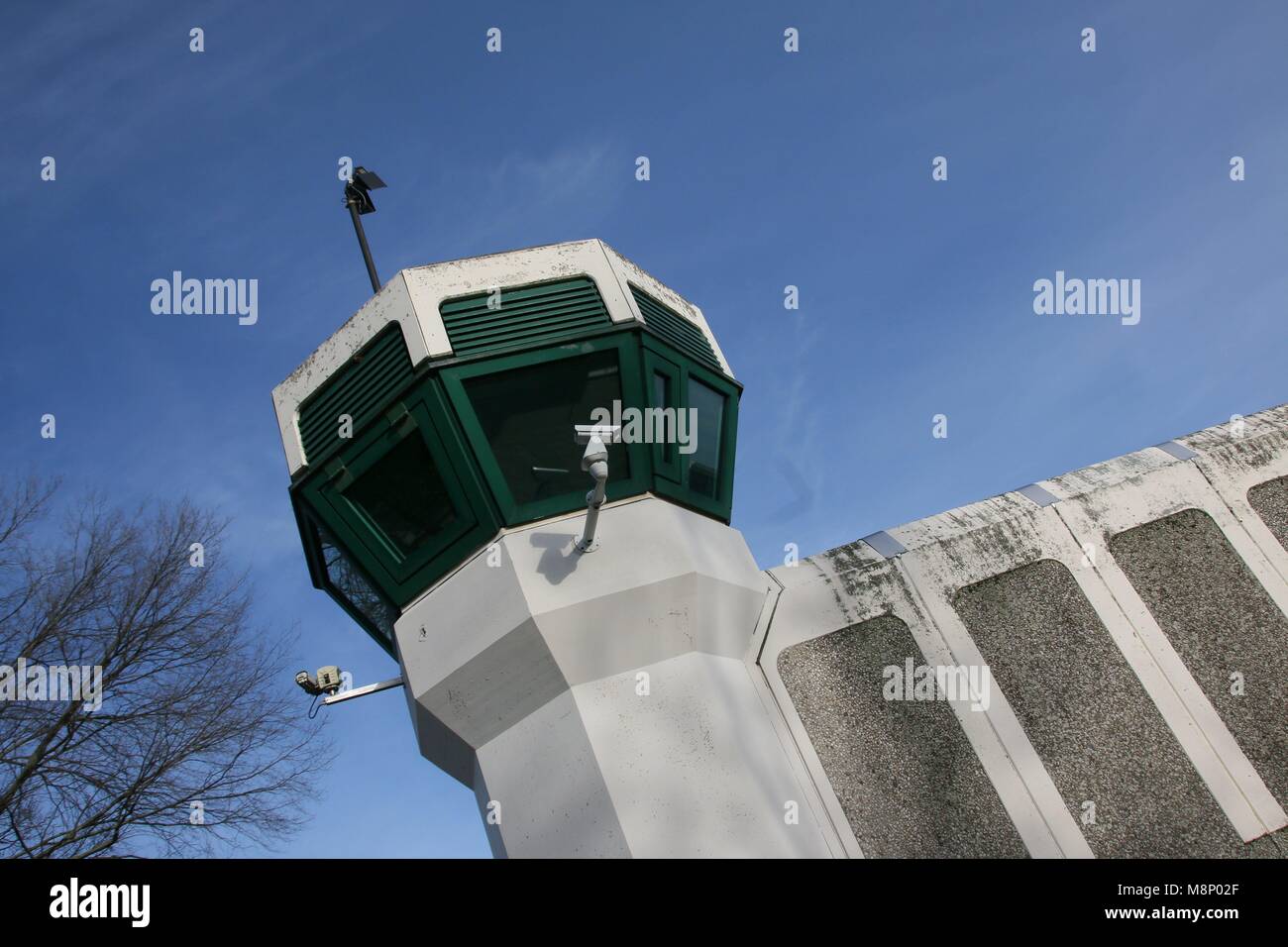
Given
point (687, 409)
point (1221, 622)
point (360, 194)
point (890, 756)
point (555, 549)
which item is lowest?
point (890, 756)

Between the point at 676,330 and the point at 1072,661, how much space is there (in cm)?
486

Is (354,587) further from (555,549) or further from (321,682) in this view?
(555,549)

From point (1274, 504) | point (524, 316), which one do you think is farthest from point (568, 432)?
point (1274, 504)

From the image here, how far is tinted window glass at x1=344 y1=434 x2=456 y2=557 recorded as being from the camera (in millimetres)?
8406

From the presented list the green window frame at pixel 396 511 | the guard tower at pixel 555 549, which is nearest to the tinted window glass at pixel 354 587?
the guard tower at pixel 555 549

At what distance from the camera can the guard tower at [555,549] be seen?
24.2 feet

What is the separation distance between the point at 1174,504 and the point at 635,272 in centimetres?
598

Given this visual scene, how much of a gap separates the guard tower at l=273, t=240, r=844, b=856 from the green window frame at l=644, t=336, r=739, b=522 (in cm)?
3

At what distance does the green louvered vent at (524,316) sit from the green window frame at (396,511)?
662 mm

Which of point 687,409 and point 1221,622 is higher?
point 687,409

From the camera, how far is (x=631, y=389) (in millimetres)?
8531

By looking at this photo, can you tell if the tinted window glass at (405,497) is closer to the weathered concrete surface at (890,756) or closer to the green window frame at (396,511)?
the green window frame at (396,511)

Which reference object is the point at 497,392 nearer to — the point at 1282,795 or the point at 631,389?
the point at 631,389

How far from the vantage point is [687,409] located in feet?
29.6
